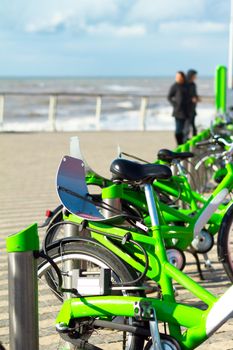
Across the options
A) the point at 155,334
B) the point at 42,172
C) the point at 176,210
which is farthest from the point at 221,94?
the point at 155,334

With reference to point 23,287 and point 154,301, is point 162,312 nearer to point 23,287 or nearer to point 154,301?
point 154,301

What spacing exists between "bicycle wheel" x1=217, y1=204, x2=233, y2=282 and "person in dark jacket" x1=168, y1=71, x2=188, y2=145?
363 inches

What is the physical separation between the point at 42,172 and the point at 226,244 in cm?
828

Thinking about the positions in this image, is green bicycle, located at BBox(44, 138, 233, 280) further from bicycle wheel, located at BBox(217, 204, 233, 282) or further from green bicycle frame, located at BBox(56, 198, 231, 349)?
green bicycle frame, located at BBox(56, 198, 231, 349)

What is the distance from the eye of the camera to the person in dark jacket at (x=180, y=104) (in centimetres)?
1409

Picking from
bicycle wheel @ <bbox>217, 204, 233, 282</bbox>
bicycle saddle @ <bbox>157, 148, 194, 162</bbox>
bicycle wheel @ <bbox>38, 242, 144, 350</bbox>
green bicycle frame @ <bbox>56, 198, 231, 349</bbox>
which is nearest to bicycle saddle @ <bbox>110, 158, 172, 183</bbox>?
green bicycle frame @ <bbox>56, 198, 231, 349</bbox>

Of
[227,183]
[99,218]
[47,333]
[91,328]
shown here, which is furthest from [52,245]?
[227,183]

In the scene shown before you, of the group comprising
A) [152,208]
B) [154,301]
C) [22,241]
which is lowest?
[154,301]

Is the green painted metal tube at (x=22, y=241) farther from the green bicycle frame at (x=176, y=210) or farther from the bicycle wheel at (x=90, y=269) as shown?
the green bicycle frame at (x=176, y=210)

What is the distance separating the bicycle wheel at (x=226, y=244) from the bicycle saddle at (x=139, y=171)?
1049mm

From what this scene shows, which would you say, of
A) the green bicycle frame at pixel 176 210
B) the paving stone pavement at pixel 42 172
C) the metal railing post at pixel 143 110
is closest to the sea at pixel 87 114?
the metal railing post at pixel 143 110

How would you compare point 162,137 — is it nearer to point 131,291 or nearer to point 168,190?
point 168,190

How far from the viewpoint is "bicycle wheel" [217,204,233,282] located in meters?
4.83

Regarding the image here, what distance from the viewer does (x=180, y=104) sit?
14102 millimetres
